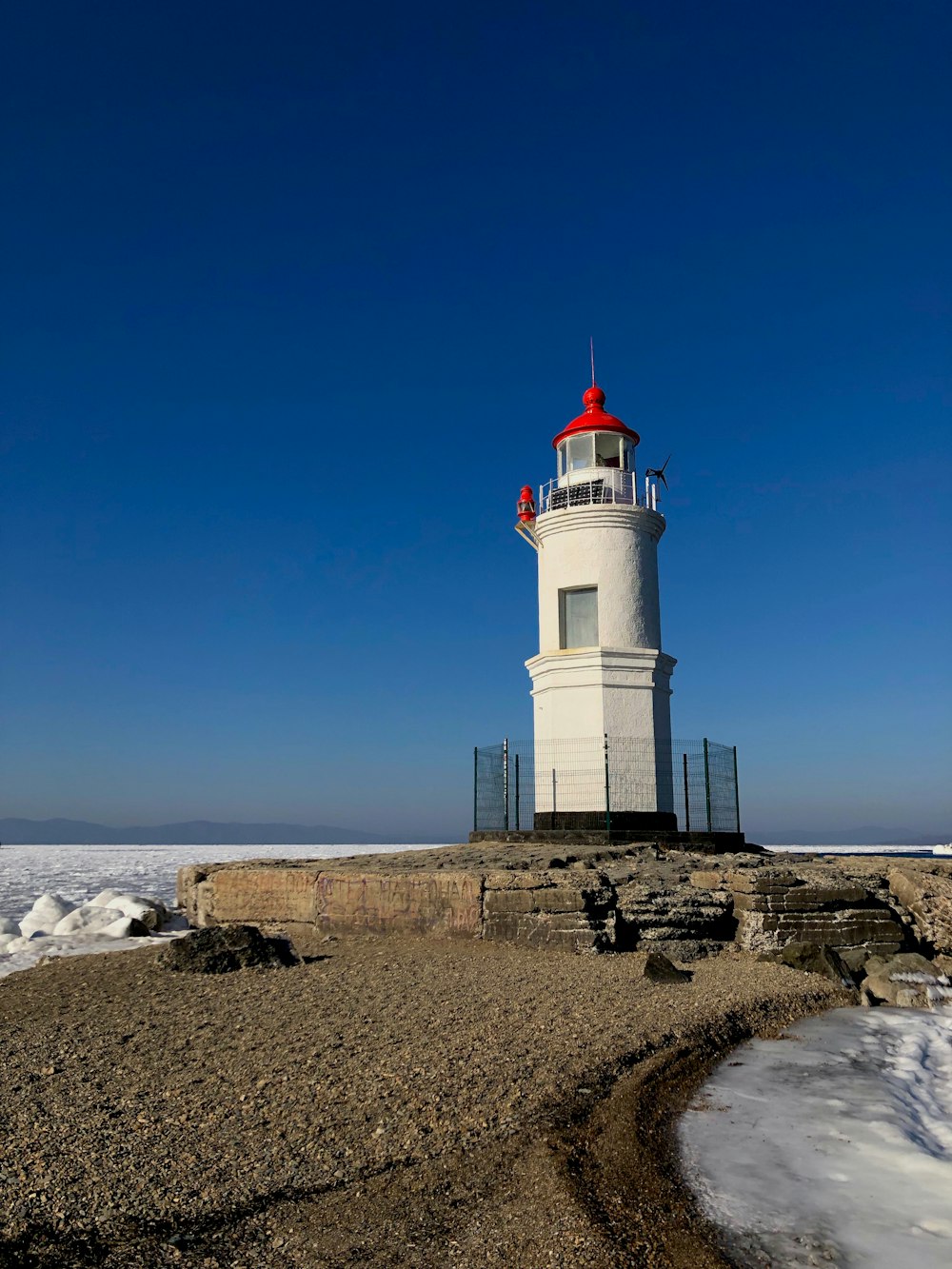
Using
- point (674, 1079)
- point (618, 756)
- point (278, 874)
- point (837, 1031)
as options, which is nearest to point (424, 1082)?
point (674, 1079)

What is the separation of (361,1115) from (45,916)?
12212mm

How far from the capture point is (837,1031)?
7.28 m

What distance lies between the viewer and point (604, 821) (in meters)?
14.4

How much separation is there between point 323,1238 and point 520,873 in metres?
6.59

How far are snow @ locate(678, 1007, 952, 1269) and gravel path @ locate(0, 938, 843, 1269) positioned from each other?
22 cm

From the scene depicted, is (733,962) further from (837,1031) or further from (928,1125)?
(928,1125)

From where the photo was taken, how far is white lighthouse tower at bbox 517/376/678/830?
1488 centimetres

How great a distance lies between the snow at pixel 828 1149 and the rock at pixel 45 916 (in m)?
11.6

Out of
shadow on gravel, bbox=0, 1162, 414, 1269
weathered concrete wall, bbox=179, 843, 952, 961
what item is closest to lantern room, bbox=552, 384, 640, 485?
weathered concrete wall, bbox=179, 843, 952, 961

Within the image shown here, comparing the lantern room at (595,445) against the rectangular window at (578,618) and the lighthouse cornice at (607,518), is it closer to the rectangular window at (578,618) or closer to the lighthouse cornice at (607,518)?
the lighthouse cornice at (607,518)

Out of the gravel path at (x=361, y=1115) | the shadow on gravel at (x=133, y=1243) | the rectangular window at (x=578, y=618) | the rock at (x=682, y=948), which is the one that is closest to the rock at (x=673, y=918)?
the rock at (x=682, y=948)

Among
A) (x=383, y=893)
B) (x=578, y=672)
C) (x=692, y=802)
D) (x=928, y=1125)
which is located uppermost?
(x=578, y=672)

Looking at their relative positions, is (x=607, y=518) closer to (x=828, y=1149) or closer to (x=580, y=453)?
(x=580, y=453)

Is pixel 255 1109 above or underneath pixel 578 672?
underneath
